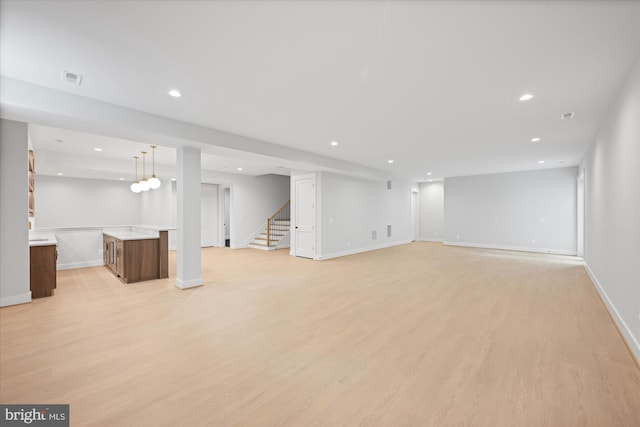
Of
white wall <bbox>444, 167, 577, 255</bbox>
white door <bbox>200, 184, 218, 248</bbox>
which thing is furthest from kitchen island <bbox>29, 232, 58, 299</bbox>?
white wall <bbox>444, 167, 577, 255</bbox>

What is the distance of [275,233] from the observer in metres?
10.8

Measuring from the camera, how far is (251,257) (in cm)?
833

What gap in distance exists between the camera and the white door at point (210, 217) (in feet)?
35.7

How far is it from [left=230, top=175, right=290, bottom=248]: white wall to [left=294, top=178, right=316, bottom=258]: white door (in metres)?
3.15

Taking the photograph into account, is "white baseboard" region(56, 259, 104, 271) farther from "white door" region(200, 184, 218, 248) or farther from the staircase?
the staircase

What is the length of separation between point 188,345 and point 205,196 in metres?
8.94

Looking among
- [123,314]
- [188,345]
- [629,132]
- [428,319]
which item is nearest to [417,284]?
[428,319]

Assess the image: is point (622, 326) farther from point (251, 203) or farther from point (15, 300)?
point (251, 203)

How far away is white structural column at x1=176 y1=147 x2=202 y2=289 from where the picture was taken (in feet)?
15.8

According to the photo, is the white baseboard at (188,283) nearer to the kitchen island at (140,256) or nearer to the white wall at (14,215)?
the kitchen island at (140,256)

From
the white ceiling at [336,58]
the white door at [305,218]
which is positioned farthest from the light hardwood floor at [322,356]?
the white door at [305,218]

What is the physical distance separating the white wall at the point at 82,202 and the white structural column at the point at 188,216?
7.31m

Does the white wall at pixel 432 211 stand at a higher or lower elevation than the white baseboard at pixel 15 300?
higher

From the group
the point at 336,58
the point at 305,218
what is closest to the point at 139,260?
the point at 305,218
